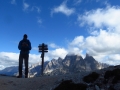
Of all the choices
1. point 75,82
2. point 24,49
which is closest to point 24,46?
point 24,49

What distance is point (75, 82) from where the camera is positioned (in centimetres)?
1228

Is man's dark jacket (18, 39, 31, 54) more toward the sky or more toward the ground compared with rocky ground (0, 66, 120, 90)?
more toward the sky

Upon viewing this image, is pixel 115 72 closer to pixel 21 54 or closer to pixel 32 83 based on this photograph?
pixel 32 83

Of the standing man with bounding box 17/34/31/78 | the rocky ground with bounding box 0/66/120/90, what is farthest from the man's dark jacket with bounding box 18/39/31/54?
the rocky ground with bounding box 0/66/120/90

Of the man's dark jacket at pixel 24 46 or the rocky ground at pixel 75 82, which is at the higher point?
the man's dark jacket at pixel 24 46

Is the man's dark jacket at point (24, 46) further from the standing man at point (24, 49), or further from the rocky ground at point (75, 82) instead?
the rocky ground at point (75, 82)

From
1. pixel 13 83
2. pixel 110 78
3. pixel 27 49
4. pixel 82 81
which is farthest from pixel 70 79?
pixel 27 49

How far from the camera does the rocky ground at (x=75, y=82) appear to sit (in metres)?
11.1

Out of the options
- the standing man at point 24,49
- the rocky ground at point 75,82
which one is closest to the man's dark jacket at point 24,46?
the standing man at point 24,49

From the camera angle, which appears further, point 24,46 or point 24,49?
point 24,49

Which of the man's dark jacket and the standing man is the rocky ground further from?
the man's dark jacket

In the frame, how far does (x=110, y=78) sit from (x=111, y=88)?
1024 mm

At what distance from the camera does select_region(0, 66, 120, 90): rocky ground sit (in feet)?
36.5

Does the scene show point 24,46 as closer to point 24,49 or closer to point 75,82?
point 24,49
